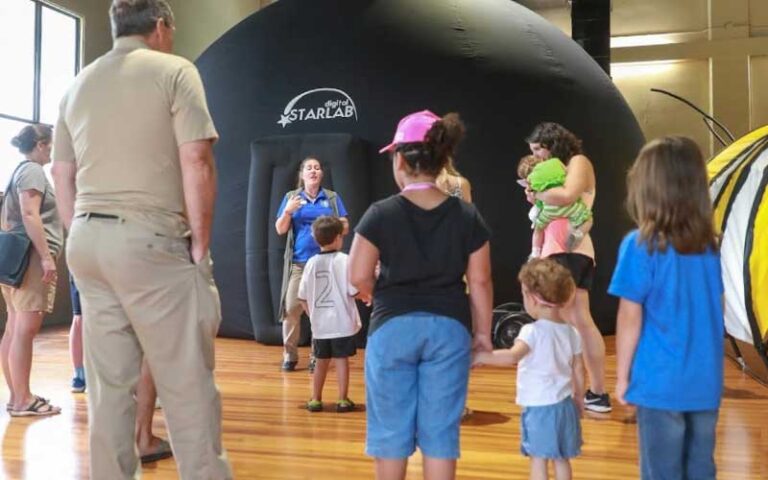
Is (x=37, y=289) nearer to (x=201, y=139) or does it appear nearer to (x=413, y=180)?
(x=201, y=139)

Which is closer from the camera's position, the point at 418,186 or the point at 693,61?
the point at 418,186

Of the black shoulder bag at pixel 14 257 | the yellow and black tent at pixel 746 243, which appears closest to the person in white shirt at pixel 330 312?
the black shoulder bag at pixel 14 257

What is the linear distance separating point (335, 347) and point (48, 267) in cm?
154

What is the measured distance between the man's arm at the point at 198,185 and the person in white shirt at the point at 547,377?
1022 millimetres

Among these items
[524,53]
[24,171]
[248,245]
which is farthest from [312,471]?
[524,53]

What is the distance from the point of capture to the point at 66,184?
2629 mm

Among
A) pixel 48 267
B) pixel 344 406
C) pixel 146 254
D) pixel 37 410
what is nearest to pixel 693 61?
pixel 344 406

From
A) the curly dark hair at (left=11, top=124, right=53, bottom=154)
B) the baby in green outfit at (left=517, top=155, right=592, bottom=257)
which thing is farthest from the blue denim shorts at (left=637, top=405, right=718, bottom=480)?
the curly dark hair at (left=11, top=124, right=53, bottom=154)

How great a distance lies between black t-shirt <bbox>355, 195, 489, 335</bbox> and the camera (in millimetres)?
2262

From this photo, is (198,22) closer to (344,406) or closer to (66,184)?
(344,406)

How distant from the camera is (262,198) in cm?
672

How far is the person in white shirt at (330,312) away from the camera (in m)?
4.31

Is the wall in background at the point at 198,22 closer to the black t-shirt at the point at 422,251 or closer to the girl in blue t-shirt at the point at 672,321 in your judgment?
the black t-shirt at the point at 422,251

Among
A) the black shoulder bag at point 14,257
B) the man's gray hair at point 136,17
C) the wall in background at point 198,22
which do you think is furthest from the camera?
the wall in background at point 198,22
